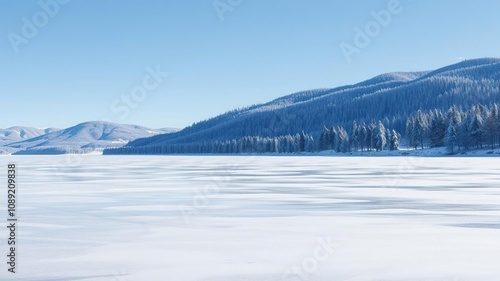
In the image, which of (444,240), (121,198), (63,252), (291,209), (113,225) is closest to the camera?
(63,252)

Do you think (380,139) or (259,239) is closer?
(259,239)

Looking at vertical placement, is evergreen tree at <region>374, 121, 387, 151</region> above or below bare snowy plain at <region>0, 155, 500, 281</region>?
above

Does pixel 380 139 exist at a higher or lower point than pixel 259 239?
higher

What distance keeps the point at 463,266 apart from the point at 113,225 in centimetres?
737

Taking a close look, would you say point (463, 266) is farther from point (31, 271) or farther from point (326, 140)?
point (326, 140)

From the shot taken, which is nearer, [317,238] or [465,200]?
[317,238]

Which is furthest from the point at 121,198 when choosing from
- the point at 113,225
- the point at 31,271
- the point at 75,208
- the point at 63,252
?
the point at 31,271

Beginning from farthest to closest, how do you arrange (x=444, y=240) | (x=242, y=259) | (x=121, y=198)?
(x=121, y=198)
(x=444, y=240)
(x=242, y=259)

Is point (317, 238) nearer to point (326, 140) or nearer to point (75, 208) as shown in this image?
point (75, 208)

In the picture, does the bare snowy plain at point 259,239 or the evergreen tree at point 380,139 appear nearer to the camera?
the bare snowy plain at point 259,239

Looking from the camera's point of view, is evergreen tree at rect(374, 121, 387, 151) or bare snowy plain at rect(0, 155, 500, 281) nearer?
bare snowy plain at rect(0, 155, 500, 281)

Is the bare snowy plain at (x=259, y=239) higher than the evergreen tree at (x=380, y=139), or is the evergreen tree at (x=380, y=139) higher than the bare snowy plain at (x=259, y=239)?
the evergreen tree at (x=380, y=139)

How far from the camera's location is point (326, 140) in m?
127

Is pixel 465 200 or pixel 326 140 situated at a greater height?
pixel 326 140
